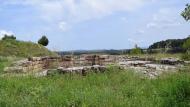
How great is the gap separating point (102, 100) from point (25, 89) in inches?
91.0

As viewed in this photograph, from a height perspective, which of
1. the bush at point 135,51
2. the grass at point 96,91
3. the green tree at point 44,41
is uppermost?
the green tree at point 44,41

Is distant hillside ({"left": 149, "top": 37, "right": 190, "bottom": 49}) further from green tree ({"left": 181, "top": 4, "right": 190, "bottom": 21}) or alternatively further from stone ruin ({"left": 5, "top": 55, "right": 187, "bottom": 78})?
green tree ({"left": 181, "top": 4, "right": 190, "bottom": 21})

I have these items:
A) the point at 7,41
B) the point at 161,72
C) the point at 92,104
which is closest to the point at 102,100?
the point at 92,104

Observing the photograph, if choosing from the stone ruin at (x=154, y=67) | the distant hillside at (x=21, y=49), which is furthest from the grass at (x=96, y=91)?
the distant hillside at (x=21, y=49)

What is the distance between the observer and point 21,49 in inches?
1319

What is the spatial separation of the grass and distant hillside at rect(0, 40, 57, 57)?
779 inches

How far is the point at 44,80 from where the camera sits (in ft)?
38.7

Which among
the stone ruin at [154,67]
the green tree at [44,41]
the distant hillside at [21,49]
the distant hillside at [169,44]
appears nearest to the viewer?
the stone ruin at [154,67]

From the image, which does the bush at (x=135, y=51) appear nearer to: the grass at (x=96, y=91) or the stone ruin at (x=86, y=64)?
the stone ruin at (x=86, y=64)

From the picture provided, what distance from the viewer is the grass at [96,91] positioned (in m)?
8.32

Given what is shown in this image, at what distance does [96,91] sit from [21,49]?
24.4 m

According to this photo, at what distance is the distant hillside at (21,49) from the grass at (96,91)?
779 inches

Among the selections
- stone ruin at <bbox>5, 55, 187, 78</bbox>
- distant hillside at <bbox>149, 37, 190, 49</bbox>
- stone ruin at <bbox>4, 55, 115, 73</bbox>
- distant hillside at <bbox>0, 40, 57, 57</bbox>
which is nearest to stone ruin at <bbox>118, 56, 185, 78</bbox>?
stone ruin at <bbox>5, 55, 187, 78</bbox>

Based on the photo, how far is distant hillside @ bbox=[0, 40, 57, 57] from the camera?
3215 cm
